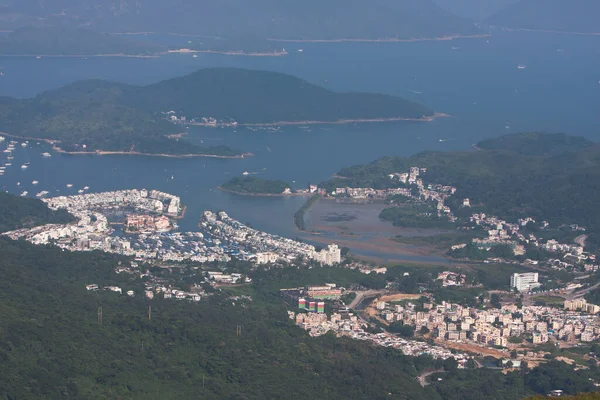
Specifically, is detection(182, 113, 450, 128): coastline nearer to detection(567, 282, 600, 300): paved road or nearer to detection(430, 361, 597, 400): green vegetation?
detection(567, 282, 600, 300): paved road

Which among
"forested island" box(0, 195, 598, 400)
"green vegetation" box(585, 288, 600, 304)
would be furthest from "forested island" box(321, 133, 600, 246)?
"forested island" box(0, 195, 598, 400)

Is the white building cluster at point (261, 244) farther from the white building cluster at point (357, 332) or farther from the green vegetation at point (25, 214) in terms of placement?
the white building cluster at point (357, 332)

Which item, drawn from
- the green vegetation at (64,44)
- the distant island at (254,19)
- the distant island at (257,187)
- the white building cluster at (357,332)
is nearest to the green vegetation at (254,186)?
the distant island at (257,187)

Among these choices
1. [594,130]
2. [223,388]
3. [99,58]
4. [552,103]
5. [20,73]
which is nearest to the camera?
[223,388]

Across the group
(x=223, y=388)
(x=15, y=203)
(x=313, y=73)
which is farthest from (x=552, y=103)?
(x=223, y=388)

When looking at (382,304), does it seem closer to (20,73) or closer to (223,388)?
(223,388)
